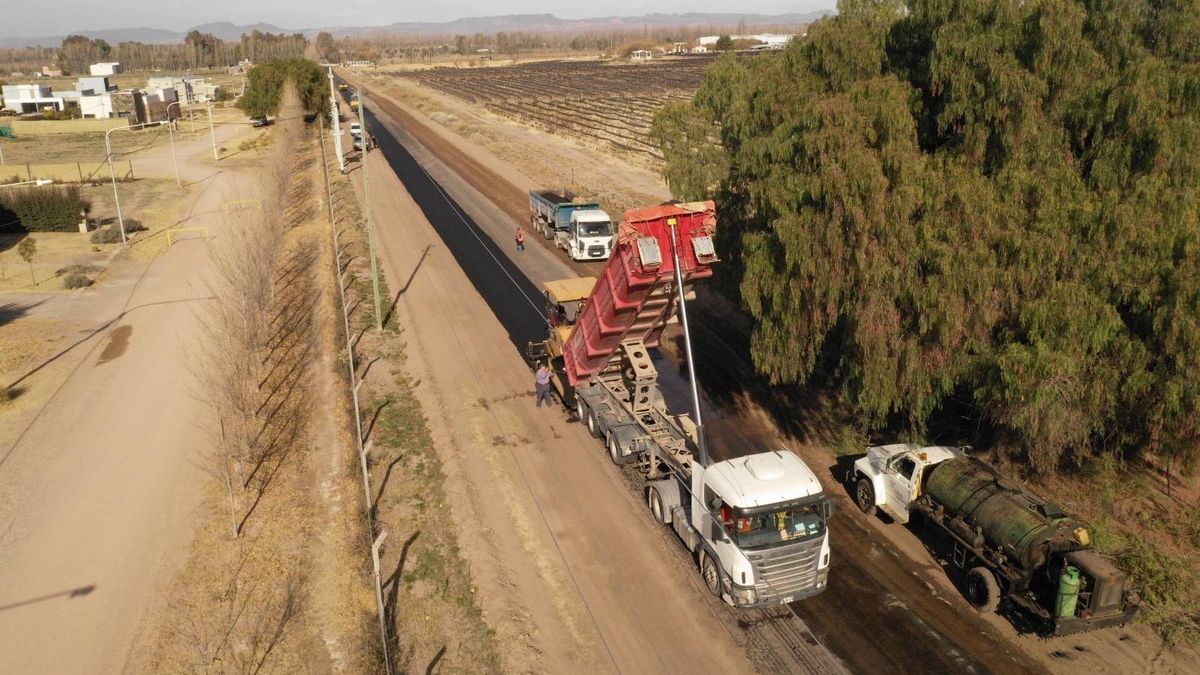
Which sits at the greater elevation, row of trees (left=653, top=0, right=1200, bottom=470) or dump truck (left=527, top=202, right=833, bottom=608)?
row of trees (left=653, top=0, right=1200, bottom=470)

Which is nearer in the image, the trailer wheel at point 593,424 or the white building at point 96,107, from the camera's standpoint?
the trailer wheel at point 593,424

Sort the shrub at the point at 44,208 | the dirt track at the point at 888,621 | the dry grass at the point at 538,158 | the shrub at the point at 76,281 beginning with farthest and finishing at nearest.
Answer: the dry grass at the point at 538,158 → the shrub at the point at 44,208 → the shrub at the point at 76,281 → the dirt track at the point at 888,621

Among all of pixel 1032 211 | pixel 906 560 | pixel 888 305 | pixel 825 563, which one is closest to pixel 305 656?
pixel 825 563

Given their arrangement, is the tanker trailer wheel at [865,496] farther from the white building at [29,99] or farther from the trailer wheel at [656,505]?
the white building at [29,99]

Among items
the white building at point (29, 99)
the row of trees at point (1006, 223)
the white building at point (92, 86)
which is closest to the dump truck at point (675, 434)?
the row of trees at point (1006, 223)

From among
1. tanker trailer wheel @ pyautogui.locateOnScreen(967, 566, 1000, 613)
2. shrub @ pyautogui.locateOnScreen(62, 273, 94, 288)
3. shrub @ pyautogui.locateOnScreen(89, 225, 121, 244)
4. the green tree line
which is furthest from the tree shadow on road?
the green tree line

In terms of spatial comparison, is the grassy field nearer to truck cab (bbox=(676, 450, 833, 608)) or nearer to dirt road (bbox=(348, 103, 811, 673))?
dirt road (bbox=(348, 103, 811, 673))

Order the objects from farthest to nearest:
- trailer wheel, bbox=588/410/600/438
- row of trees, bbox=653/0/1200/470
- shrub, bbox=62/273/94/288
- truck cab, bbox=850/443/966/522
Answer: shrub, bbox=62/273/94/288 < trailer wheel, bbox=588/410/600/438 < truck cab, bbox=850/443/966/522 < row of trees, bbox=653/0/1200/470
